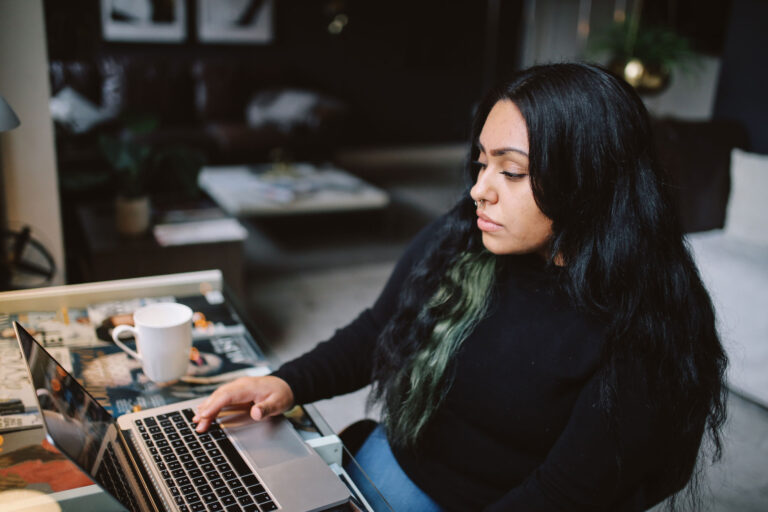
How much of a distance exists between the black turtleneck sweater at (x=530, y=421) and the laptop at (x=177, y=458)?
19cm

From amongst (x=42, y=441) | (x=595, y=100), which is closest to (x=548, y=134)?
(x=595, y=100)

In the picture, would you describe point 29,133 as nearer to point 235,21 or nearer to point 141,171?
point 141,171

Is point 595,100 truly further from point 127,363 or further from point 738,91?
point 738,91

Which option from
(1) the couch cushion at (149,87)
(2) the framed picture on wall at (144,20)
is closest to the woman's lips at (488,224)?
(1) the couch cushion at (149,87)

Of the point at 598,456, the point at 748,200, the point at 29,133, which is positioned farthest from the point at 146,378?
the point at 748,200

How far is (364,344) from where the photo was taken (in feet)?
4.01

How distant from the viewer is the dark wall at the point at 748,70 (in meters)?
3.02

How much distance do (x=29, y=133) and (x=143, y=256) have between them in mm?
544

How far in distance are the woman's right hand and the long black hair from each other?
468 mm

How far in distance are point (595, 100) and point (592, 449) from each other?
465mm

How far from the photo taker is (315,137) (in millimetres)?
5379

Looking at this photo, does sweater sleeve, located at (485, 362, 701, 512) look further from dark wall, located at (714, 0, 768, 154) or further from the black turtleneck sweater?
dark wall, located at (714, 0, 768, 154)

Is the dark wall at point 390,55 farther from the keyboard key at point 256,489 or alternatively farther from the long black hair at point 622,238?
the keyboard key at point 256,489

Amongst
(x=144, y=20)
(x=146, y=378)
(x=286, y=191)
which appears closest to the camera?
(x=146, y=378)
